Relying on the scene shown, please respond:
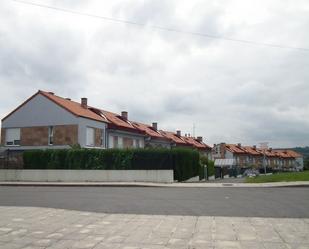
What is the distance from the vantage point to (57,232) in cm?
959

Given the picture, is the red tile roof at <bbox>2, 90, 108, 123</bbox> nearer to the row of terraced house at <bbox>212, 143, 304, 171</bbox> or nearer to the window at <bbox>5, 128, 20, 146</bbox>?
the window at <bbox>5, 128, 20, 146</bbox>

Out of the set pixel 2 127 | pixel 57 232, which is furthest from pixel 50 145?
pixel 57 232

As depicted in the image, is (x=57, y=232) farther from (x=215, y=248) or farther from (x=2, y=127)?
(x=2, y=127)

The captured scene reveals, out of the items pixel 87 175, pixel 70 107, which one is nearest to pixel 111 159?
pixel 87 175

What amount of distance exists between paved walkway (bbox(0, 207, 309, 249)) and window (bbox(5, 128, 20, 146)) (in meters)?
33.1

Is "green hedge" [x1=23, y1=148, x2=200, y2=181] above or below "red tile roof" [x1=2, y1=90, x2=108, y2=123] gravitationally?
below

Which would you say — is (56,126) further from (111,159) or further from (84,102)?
(111,159)

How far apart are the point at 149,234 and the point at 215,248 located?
5.90 feet

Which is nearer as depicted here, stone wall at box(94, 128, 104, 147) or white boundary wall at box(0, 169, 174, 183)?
white boundary wall at box(0, 169, 174, 183)

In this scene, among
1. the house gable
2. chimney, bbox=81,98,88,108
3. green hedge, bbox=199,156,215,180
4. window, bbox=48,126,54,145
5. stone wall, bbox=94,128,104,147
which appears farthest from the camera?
chimney, bbox=81,98,88,108

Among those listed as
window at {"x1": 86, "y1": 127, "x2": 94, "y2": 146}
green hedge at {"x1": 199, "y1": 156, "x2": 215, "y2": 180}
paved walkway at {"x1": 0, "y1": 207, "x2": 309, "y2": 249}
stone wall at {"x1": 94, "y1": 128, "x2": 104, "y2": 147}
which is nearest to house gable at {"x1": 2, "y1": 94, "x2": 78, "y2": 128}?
window at {"x1": 86, "y1": 127, "x2": 94, "y2": 146}

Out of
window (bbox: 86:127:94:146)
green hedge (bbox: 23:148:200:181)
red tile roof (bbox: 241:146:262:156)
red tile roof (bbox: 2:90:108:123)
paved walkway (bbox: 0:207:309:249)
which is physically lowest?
paved walkway (bbox: 0:207:309:249)

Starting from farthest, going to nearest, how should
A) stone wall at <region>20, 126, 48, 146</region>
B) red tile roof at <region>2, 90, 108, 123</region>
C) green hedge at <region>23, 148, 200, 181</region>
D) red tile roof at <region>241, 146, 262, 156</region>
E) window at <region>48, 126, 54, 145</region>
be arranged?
red tile roof at <region>241, 146, 262, 156</region>, stone wall at <region>20, 126, 48, 146</region>, window at <region>48, 126, 54, 145</region>, red tile roof at <region>2, 90, 108, 123</region>, green hedge at <region>23, 148, 200, 181</region>

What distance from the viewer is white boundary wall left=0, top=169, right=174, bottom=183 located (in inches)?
1268
